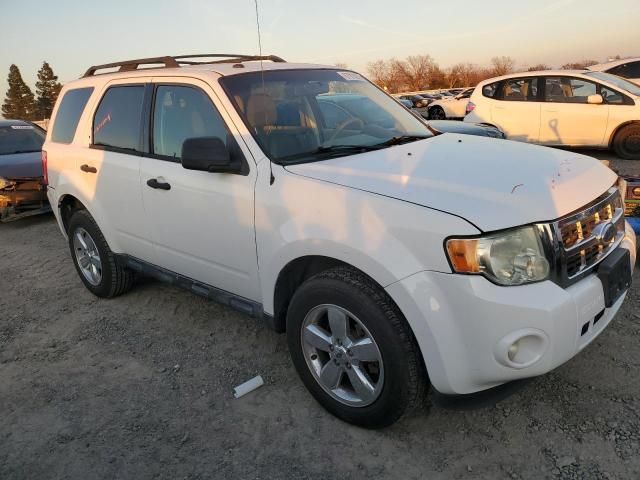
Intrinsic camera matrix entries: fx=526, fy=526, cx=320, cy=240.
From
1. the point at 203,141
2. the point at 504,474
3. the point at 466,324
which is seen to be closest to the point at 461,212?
the point at 466,324

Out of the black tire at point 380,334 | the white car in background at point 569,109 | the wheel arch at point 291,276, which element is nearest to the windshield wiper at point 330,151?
the wheel arch at point 291,276

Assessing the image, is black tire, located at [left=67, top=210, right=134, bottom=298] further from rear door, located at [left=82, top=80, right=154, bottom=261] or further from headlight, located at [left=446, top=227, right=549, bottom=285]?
headlight, located at [left=446, top=227, right=549, bottom=285]

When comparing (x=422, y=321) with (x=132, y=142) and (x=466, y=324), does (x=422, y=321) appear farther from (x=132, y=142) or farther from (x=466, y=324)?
(x=132, y=142)

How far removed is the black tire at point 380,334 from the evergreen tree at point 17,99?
67600mm

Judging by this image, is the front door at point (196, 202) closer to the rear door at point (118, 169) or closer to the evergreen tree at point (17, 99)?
the rear door at point (118, 169)

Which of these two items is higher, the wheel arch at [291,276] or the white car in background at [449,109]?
the wheel arch at [291,276]

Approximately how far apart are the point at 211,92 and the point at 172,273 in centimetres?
131

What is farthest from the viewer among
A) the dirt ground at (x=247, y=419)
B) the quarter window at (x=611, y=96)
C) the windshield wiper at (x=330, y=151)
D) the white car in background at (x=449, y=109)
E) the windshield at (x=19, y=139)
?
the white car in background at (x=449, y=109)

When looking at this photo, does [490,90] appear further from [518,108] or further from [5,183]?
[5,183]

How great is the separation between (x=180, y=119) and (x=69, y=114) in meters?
1.69

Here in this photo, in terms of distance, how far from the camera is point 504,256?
2129 millimetres

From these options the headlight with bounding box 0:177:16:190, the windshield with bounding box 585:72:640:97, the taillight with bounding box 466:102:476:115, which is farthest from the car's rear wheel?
the headlight with bounding box 0:177:16:190

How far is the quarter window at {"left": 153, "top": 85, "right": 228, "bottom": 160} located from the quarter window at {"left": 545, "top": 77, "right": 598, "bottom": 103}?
27.1 ft

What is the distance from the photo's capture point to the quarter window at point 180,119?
10.4 ft
